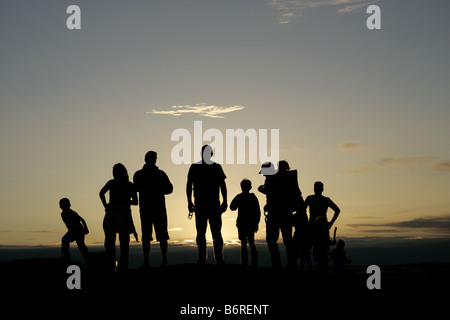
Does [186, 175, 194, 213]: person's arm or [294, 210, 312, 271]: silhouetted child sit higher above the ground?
[186, 175, 194, 213]: person's arm

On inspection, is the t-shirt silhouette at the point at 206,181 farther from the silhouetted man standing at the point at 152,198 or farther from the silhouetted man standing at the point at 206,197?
the silhouetted man standing at the point at 152,198

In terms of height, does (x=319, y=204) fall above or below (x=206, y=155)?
below

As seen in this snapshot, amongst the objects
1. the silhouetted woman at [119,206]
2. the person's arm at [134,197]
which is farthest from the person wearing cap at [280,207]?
the silhouetted woman at [119,206]

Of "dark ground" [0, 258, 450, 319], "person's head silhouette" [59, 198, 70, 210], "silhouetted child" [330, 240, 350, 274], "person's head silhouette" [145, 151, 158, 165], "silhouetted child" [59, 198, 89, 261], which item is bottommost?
"dark ground" [0, 258, 450, 319]

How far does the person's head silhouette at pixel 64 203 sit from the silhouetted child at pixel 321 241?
23.4 feet

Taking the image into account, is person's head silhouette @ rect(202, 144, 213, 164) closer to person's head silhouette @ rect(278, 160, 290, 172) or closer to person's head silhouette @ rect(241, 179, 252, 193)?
person's head silhouette @ rect(241, 179, 252, 193)

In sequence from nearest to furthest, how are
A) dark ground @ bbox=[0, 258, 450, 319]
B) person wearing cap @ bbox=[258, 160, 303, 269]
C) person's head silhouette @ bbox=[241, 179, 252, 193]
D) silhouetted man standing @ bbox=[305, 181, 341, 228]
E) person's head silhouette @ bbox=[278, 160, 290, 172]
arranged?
dark ground @ bbox=[0, 258, 450, 319] → person wearing cap @ bbox=[258, 160, 303, 269] → person's head silhouette @ bbox=[278, 160, 290, 172] → person's head silhouette @ bbox=[241, 179, 252, 193] → silhouetted man standing @ bbox=[305, 181, 341, 228]

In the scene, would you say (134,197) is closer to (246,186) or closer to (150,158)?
(150,158)

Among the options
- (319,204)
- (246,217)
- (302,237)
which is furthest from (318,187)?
(246,217)

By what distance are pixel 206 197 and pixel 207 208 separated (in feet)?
0.91

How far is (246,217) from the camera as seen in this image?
16.0m

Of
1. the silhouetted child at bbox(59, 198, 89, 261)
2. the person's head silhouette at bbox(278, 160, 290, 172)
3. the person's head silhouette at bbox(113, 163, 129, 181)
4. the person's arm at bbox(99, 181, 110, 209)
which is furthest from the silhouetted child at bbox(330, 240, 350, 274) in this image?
the silhouetted child at bbox(59, 198, 89, 261)

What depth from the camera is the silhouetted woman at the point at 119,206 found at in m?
15.4

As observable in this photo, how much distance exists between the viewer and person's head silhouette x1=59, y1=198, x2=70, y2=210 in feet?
57.3
